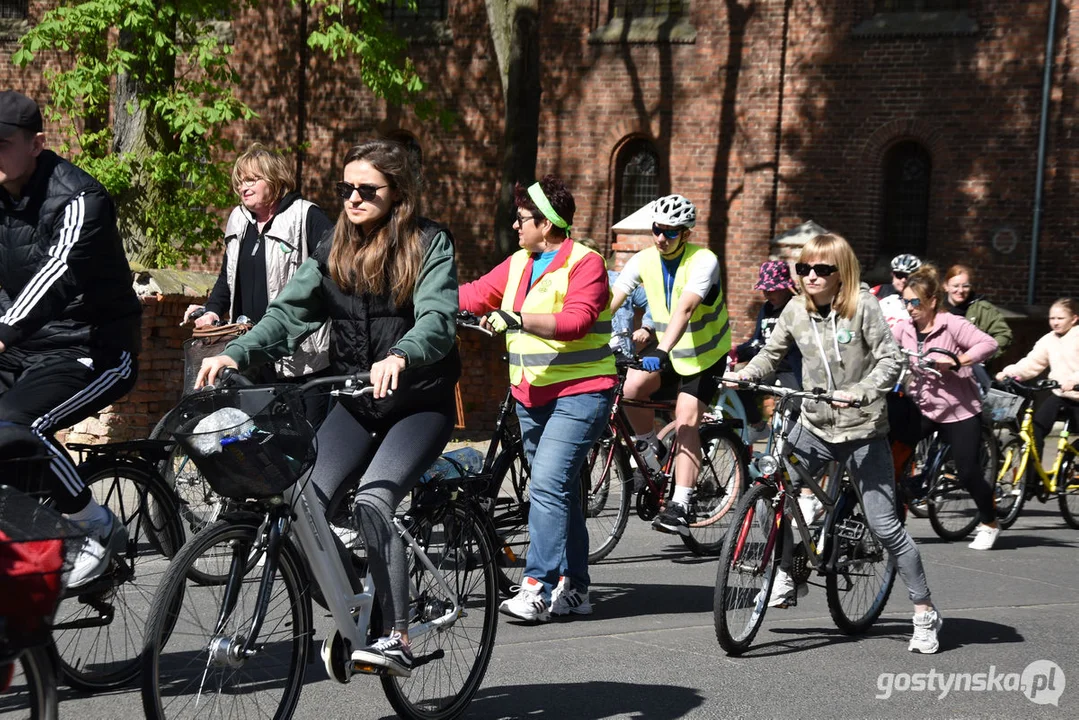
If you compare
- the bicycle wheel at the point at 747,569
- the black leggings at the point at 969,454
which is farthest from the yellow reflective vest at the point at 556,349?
the black leggings at the point at 969,454

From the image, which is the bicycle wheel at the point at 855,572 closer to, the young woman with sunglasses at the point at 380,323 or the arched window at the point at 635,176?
the young woman with sunglasses at the point at 380,323

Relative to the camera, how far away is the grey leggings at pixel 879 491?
251 inches

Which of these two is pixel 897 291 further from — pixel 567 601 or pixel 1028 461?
pixel 567 601

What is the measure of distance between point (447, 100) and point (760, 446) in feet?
32.5

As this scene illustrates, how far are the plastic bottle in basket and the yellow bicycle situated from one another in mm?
6465

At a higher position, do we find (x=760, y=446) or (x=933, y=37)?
(x=933, y=37)

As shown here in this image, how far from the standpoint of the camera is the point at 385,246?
4719mm

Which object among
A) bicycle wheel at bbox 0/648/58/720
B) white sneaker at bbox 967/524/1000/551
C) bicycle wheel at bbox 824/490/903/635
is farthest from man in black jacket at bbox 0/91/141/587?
white sneaker at bbox 967/524/1000/551

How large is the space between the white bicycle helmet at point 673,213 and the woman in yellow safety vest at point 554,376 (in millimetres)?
1832

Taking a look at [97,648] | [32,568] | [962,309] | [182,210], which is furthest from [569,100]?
[32,568]

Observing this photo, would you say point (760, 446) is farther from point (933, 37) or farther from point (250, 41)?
point (250, 41)

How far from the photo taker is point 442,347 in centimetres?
455

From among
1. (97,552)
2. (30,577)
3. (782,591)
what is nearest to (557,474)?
(782,591)

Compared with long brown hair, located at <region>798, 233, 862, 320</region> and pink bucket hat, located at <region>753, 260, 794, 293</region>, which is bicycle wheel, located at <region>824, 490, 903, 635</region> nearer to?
long brown hair, located at <region>798, 233, 862, 320</region>
